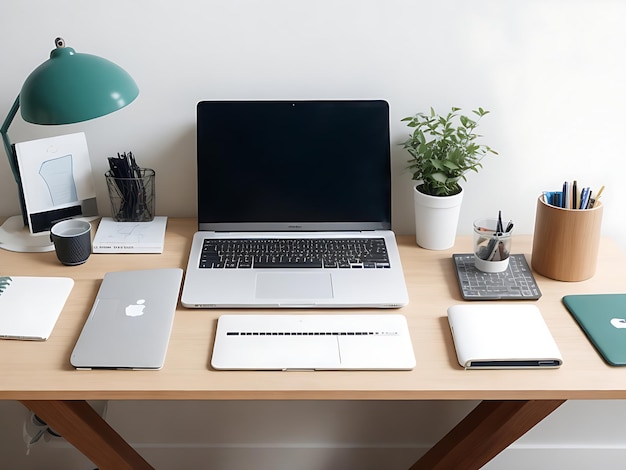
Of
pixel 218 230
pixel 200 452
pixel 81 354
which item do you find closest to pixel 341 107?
pixel 218 230

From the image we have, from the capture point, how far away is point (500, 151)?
156 centimetres

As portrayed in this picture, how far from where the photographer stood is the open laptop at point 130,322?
114 cm

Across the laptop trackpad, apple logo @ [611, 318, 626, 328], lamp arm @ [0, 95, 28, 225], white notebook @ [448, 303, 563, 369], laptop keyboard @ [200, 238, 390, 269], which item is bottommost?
apple logo @ [611, 318, 626, 328]

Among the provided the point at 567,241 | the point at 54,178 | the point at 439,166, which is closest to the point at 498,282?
the point at 567,241

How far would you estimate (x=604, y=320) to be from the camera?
1249mm

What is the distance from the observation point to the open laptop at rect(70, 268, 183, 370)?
1.14 meters

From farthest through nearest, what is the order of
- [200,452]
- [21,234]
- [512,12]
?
[200,452]
[21,234]
[512,12]

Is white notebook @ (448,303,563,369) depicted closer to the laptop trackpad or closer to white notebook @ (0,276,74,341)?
the laptop trackpad

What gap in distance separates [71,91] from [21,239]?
448 millimetres

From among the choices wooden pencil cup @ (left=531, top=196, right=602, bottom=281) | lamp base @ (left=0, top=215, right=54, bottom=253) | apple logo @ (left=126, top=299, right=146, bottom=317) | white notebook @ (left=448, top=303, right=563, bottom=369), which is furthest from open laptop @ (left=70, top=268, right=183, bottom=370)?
wooden pencil cup @ (left=531, top=196, right=602, bottom=281)

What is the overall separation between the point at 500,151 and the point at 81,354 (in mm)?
1005

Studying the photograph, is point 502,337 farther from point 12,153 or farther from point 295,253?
point 12,153

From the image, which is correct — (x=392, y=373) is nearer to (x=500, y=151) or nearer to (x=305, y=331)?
(x=305, y=331)

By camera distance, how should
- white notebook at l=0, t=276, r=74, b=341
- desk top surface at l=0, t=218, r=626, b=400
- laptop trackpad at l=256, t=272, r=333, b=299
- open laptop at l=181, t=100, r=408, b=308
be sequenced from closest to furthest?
desk top surface at l=0, t=218, r=626, b=400
white notebook at l=0, t=276, r=74, b=341
laptop trackpad at l=256, t=272, r=333, b=299
open laptop at l=181, t=100, r=408, b=308
